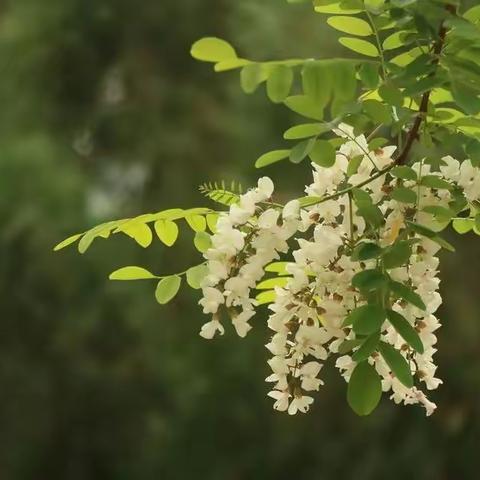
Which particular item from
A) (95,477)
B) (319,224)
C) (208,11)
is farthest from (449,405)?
(319,224)

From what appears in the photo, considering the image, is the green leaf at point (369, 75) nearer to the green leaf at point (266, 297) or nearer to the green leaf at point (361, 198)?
the green leaf at point (361, 198)

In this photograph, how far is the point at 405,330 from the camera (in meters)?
0.67

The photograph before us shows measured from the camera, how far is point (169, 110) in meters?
3.08

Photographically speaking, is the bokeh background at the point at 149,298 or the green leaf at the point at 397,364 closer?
the green leaf at the point at 397,364

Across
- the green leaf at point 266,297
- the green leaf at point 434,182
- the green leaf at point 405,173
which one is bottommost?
the green leaf at point 266,297

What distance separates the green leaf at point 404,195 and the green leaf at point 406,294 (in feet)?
0.19

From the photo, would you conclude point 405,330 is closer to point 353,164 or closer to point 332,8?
point 353,164

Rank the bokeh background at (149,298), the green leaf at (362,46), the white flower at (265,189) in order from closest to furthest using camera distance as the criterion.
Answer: the white flower at (265,189), the green leaf at (362,46), the bokeh background at (149,298)

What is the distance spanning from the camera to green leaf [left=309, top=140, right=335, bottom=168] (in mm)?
688

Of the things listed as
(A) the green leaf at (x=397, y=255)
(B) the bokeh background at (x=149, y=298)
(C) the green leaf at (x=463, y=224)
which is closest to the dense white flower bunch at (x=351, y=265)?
(A) the green leaf at (x=397, y=255)

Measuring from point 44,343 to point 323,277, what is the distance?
243cm

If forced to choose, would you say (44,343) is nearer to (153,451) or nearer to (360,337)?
(153,451)

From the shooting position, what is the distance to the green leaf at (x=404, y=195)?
0.68 metres

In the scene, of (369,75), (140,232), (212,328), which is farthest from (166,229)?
(369,75)
